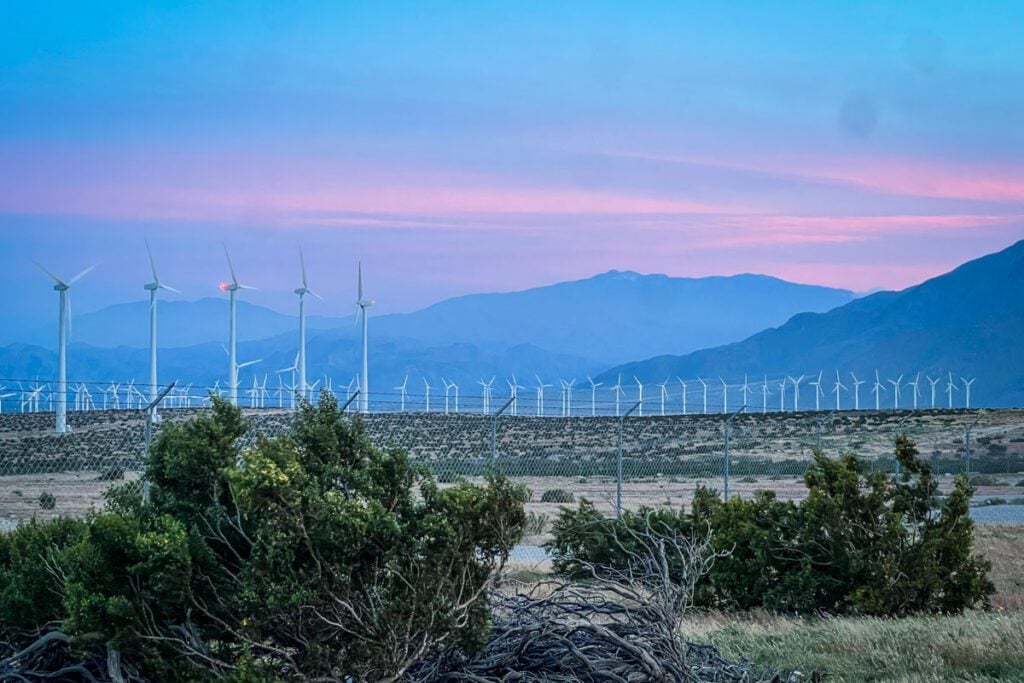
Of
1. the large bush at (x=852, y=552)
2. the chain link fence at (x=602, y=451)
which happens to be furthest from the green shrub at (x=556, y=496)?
the large bush at (x=852, y=552)

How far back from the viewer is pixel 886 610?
42.1ft

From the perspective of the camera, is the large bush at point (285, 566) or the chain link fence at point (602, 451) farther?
the chain link fence at point (602, 451)

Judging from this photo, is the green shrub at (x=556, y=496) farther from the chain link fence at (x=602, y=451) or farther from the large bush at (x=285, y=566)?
the large bush at (x=285, y=566)

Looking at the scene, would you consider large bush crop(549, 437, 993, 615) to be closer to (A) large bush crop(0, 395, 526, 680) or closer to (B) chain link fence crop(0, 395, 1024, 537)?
(A) large bush crop(0, 395, 526, 680)

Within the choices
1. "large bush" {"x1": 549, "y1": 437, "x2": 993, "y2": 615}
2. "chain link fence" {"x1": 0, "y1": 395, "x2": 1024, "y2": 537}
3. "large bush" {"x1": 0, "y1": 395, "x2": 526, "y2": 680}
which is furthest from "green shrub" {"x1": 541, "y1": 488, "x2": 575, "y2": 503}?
"large bush" {"x1": 0, "y1": 395, "x2": 526, "y2": 680}

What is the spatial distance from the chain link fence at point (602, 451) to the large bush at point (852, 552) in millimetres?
12058

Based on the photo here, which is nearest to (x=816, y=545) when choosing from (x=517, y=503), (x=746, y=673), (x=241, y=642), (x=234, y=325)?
(x=746, y=673)

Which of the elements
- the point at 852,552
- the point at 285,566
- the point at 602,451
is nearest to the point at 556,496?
the point at 852,552

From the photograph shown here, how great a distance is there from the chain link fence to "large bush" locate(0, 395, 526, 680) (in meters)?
16.4

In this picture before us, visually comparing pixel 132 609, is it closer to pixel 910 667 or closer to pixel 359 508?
pixel 359 508

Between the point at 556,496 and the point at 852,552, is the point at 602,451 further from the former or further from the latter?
the point at 852,552

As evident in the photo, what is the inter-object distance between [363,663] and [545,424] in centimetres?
6629

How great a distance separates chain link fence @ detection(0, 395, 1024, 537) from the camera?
33531 mm

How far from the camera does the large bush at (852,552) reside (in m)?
13.1
